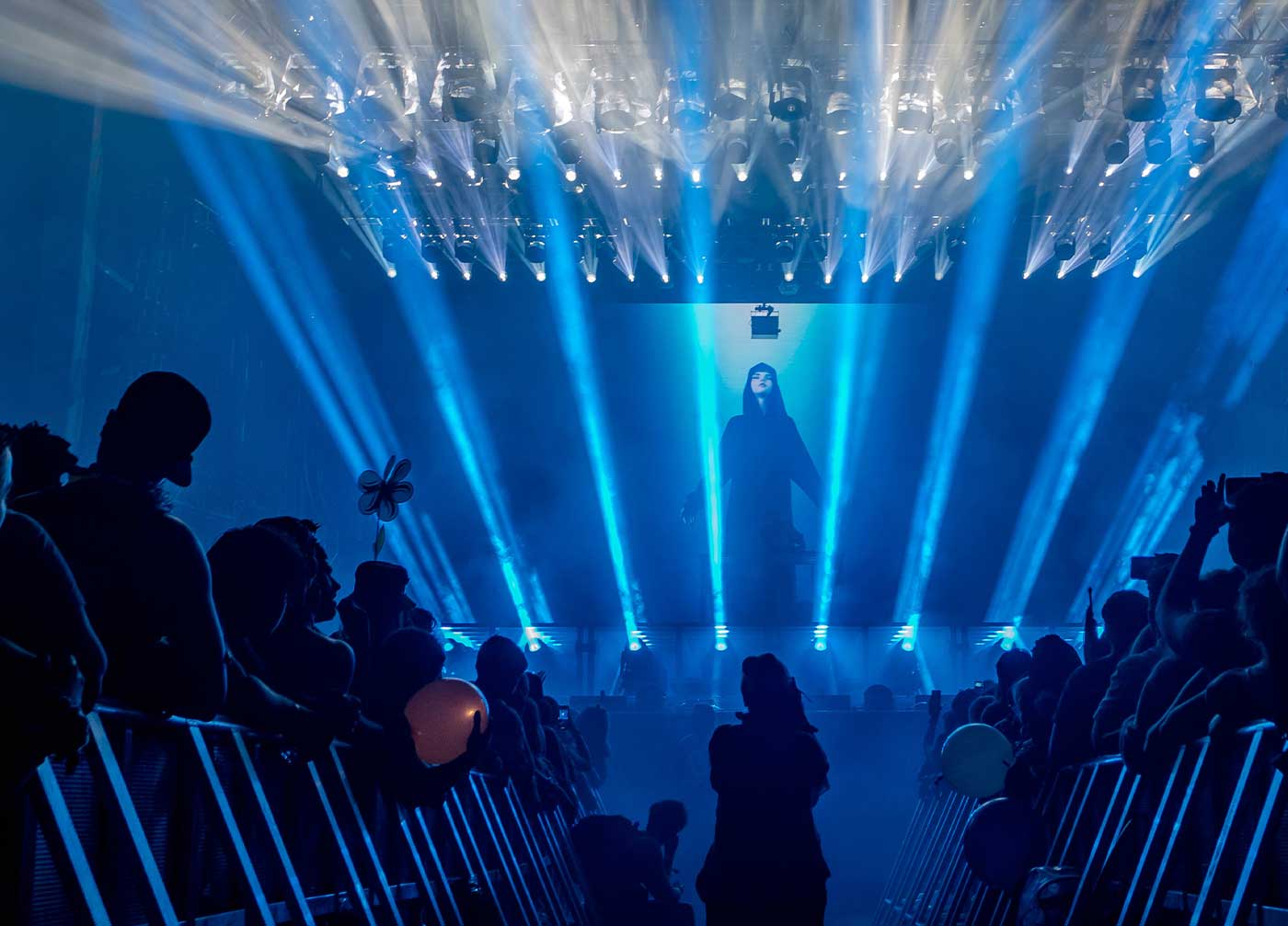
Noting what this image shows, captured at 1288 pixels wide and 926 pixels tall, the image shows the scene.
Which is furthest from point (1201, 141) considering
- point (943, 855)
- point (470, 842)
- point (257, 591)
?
point (257, 591)

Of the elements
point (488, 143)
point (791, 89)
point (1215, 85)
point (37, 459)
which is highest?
point (1215, 85)

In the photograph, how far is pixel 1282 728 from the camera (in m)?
2.89

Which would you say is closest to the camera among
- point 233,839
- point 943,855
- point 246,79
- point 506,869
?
point 233,839

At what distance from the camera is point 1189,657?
3828mm

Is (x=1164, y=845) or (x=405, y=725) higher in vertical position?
(x=1164, y=845)

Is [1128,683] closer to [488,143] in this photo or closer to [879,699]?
[488,143]

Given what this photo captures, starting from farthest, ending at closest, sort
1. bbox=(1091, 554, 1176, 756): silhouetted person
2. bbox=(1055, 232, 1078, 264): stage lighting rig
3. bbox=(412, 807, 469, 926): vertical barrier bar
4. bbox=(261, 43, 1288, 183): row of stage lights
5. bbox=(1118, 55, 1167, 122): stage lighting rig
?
1. bbox=(1055, 232, 1078, 264): stage lighting rig
2. bbox=(261, 43, 1288, 183): row of stage lights
3. bbox=(1118, 55, 1167, 122): stage lighting rig
4. bbox=(412, 807, 469, 926): vertical barrier bar
5. bbox=(1091, 554, 1176, 756): silhouetted person

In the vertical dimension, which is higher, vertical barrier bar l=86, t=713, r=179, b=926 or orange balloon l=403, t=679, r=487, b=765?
orange balloon l=403, t=679, r=487, b=765

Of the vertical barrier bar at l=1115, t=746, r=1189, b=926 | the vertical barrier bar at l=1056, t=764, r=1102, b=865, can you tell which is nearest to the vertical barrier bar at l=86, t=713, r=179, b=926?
the vertical barrier bar at l=1115, t=746, r=1189, b=926

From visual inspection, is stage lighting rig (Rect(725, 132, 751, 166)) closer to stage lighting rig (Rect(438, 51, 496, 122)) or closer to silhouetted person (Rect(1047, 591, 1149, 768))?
stage lighting rig (Rect(438, 51, 496, 122))

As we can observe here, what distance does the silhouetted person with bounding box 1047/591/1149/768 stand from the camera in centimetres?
544

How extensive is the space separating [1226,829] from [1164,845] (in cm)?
94

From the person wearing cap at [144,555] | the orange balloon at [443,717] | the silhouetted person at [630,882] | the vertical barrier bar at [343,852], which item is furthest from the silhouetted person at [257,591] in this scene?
the silhouetted person at [630,882]

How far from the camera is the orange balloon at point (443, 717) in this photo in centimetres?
473
